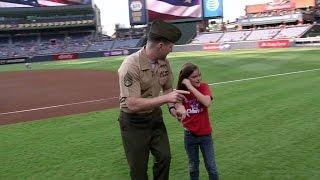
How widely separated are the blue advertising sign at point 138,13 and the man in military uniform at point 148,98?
2814 inches

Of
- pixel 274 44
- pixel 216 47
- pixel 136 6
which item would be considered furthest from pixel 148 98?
pixel 136 6

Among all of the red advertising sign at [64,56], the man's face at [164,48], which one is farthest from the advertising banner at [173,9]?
the man's face at [164,48]

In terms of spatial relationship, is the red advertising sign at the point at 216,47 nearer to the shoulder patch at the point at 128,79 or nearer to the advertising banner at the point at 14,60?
the advertising banner at the point at 14,60

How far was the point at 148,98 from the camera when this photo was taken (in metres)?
4.56

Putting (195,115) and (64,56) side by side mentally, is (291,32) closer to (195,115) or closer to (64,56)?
(64,56)

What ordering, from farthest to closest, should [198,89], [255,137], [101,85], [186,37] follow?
1. [186,37]
2. [101,85]
3. [255,137]
4. [198,89]

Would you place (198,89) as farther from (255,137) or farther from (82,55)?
(82,55)

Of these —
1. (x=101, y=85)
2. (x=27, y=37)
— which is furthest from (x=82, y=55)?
(x=101, y=85)

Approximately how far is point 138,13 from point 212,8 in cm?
1260

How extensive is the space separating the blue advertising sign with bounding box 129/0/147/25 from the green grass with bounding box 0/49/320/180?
6284cm

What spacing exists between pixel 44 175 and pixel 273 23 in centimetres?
7726

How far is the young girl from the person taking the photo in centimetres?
512

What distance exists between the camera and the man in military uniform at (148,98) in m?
4.35

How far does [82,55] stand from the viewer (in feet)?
208
